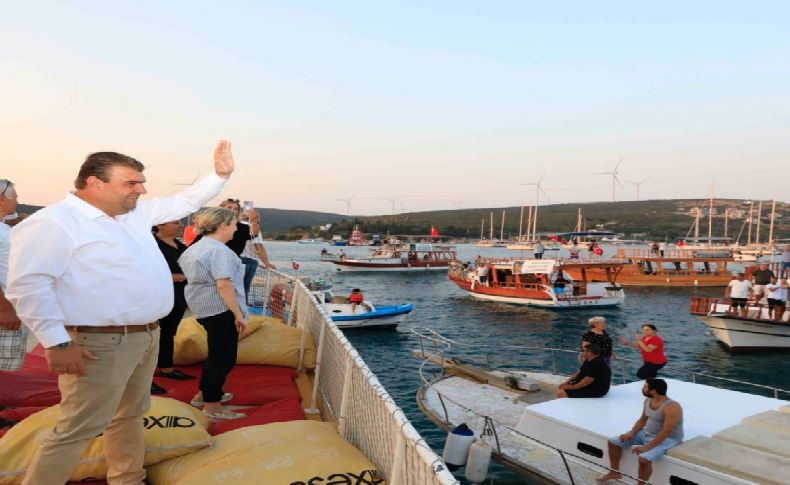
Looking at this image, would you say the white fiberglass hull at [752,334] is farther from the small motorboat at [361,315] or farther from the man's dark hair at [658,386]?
the man's dark hair at [658,386]

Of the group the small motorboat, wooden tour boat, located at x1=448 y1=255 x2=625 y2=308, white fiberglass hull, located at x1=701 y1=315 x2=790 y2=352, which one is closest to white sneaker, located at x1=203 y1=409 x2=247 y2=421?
the small motorboat

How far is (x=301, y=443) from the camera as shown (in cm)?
347

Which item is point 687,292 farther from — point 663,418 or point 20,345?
point 20,345

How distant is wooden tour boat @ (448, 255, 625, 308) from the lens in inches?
1620

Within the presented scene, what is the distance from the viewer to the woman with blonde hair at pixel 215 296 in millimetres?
4488

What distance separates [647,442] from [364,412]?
5045 mm

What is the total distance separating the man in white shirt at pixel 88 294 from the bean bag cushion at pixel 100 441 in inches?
22.1

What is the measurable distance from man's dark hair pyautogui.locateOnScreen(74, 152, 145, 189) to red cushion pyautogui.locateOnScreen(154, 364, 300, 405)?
2.89 metres

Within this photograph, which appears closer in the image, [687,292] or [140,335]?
[140,335]

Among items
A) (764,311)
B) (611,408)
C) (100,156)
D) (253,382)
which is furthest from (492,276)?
(100,156)

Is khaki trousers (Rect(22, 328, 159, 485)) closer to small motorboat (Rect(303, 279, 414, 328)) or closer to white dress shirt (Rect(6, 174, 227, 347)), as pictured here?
white dress shirt (Rect(6, 174, 227, 347))

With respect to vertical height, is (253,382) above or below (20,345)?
below

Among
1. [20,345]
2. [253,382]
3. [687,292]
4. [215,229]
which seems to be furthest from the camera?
[687,292]

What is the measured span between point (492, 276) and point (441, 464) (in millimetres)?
45319
